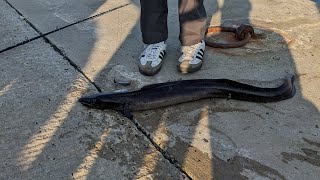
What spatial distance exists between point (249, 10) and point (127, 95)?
→ 2145 mm

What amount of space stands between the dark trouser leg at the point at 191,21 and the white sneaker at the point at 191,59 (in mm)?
42

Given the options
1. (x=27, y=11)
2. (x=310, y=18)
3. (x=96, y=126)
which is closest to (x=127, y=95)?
(x=96, y=126)

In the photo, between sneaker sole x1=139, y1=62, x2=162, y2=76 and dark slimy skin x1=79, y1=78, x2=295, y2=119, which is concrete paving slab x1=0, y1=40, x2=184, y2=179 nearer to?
dark slimy skin x1=79, y1=78, x2=295, y2=119

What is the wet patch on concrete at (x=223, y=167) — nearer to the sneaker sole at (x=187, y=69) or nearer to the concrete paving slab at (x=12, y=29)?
the sneaker sole at (x=187, y=69)

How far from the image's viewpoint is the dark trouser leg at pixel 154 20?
3.38 metres

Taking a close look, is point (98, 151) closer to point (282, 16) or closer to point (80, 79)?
point (80, 79)

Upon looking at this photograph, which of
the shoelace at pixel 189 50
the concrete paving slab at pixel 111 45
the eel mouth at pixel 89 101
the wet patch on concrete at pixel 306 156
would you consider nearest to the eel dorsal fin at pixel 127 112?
the eel mouth at pixel 89 101

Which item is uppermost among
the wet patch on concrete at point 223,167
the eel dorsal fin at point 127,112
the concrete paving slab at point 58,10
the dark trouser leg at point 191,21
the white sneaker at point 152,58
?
the dark trouser leg at point 191,21

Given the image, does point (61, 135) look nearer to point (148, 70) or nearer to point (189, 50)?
point (148, 70)

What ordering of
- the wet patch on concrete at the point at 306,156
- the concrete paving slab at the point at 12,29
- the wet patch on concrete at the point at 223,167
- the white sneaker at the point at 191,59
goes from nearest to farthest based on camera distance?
1. the wet patch on concrete at the point at 223,167
2. the wet patch on concrete at the point at 306,156
3. the white sneaker at the point at 191,59
4. the concrete paving slab at the point at 12,29

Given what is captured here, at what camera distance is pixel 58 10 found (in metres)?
4.58

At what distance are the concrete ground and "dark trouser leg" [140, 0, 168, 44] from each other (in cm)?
24

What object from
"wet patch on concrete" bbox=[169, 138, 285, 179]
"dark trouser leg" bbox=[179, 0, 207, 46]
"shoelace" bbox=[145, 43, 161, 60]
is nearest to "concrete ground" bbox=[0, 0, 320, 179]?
"wet patch on concrete" bbox=[169, 138, 285, 179]

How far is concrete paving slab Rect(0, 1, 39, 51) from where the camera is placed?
155 inches
